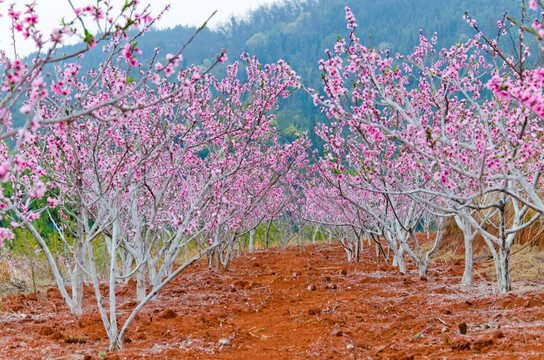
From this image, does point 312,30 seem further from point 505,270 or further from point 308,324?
point 308,324

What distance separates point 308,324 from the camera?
21.6 feet

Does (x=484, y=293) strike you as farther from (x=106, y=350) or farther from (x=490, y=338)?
(x=106, y=350)

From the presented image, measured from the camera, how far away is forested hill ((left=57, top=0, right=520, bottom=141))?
81.5 meters

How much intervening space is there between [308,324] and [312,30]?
102692 millimetres

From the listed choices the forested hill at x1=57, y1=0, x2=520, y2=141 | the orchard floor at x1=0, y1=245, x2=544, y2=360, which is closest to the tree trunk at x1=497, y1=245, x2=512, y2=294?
the orchard floor at x1=0, y1=245, x2=544, y2=360

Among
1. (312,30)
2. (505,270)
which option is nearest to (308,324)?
(505,270)

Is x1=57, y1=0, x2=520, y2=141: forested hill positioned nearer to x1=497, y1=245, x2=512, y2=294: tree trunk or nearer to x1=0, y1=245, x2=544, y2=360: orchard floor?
x1=0, y1=245, x2=544, y2=360: orchard floor

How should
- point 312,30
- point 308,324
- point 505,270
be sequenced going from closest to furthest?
point 308,324, point 505,270, point 312,30

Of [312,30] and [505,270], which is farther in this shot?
[312,30]

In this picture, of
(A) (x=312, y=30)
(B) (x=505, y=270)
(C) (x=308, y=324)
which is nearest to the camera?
(C) (x=308, y=324)

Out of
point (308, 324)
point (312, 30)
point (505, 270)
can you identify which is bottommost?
point (308, 324)

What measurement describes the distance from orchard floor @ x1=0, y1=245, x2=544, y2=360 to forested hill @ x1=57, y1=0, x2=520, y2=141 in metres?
61.2

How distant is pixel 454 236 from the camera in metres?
15.9

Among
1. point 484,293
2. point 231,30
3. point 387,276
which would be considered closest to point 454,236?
point 387,276
